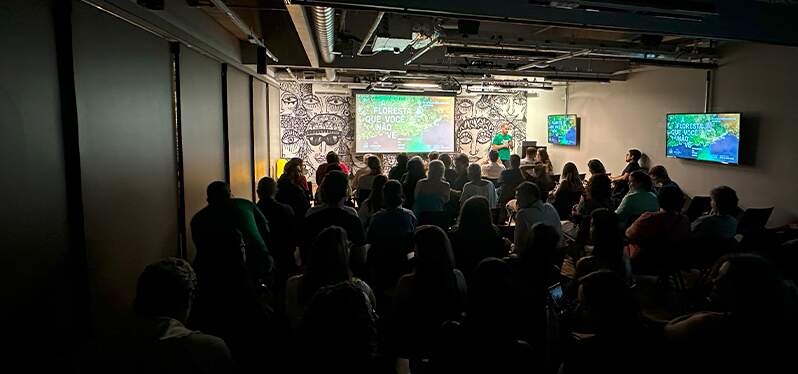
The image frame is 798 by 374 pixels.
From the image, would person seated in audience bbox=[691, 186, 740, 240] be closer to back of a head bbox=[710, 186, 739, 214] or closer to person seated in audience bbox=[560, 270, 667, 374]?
back of a head bbox=[710, 186, 739, 214]

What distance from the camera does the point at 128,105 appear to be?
337cm

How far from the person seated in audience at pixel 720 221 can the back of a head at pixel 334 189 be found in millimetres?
3166

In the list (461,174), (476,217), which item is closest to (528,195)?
(476,217)

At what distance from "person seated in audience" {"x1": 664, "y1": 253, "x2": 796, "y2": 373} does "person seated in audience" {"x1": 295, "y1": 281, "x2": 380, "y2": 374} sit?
1.30 m

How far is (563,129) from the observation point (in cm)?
1217

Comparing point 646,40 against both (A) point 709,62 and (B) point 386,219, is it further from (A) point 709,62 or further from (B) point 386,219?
(B) point 386,219

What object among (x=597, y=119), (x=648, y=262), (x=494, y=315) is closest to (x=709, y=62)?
(x=597, y=119)

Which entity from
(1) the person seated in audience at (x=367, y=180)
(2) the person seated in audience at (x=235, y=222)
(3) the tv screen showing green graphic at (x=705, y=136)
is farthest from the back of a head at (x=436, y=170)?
(3) the tv screen showing green graphic at (x=705, y=136)

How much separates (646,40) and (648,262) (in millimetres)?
3782

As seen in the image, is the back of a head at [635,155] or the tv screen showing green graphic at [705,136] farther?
the back of a head at [635,155]

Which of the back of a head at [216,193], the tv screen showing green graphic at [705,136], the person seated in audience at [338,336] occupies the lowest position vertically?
the person seated in audience at [338,336]

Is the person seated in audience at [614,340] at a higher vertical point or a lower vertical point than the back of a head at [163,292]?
lower

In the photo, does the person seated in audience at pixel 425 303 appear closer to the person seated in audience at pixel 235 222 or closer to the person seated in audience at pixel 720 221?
the person seated in audience at pixel 235 222

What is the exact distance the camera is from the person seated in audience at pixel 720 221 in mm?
4633
